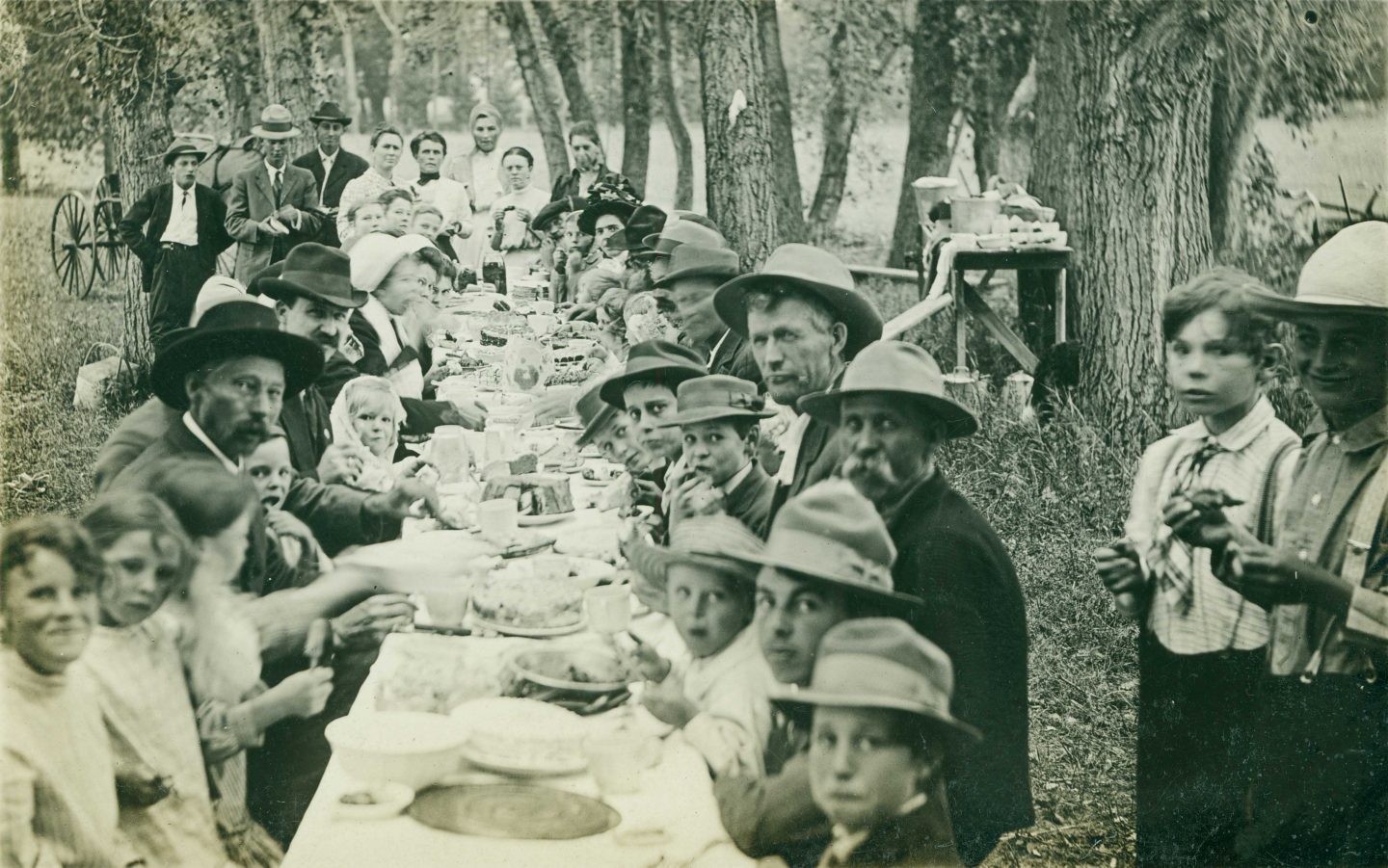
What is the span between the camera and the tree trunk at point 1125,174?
5.93 metres

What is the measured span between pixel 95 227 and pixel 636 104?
2.42 meters

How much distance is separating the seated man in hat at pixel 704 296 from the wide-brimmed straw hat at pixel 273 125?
1.74 meters

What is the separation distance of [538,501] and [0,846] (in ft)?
7.99

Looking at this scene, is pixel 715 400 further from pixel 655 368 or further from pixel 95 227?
pixel 95 227

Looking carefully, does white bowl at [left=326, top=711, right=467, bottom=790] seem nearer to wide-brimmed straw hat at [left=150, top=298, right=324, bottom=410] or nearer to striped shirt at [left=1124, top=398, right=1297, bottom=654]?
wide-brimmed straw hat at [left=150, top=298, right=324, bottom=410]

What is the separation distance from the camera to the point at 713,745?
18.0ft

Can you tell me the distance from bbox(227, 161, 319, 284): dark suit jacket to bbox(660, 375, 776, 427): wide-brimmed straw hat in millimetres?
1807

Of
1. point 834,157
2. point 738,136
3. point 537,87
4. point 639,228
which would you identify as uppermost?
point 537,87

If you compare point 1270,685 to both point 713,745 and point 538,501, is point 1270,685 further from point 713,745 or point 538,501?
point 538,501

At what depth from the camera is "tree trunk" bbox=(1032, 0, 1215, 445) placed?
19.4 ft

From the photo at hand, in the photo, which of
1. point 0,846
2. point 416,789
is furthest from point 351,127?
point 0,846

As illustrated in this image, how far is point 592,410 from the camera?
5.94 metres

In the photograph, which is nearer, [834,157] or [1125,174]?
[1125,174]

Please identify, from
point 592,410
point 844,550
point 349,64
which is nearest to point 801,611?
point 844,550
